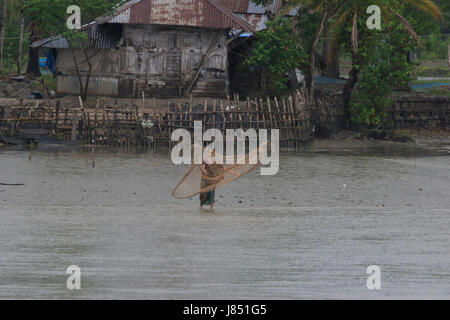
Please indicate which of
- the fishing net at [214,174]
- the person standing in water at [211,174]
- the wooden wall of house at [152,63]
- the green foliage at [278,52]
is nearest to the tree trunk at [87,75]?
the wooden wall of house at [152,63]

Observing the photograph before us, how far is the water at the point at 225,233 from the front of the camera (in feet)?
29.6

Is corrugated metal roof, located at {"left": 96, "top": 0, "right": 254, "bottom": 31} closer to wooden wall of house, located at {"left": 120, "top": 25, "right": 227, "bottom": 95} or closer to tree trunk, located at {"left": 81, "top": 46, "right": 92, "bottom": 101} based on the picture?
wooden wall of house, located at {"left": 120, "top": 25, "right": 227, "bottom": 95}

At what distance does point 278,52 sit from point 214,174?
41.2 feet

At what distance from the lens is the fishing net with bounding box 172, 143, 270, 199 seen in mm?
14000

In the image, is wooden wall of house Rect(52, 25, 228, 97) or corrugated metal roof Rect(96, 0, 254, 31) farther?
wooden wall of house Rect(52, 25, 228, 97)

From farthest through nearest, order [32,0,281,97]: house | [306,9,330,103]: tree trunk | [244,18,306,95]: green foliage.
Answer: [32,0,281,97]: house, [244,18,306,95]: green foliage, [306,9,330,103]: tree trunk

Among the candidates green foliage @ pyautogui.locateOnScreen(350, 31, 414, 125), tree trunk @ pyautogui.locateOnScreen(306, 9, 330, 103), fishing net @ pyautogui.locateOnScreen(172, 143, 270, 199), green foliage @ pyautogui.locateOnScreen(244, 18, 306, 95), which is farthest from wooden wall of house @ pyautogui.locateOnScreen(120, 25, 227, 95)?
fishing net @ pyautogui.locateOnScreen(172, 143, 270, 199)

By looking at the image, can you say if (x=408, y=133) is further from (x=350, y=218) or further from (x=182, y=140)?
(x=350, y=218)

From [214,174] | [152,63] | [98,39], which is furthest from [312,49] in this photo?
[214,174]

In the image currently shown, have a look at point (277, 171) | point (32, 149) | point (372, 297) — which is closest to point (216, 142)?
point (277, 171)

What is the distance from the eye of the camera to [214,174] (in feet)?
46.1

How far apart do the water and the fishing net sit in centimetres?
39

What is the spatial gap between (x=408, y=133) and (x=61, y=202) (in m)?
16.4

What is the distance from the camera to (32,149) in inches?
901
